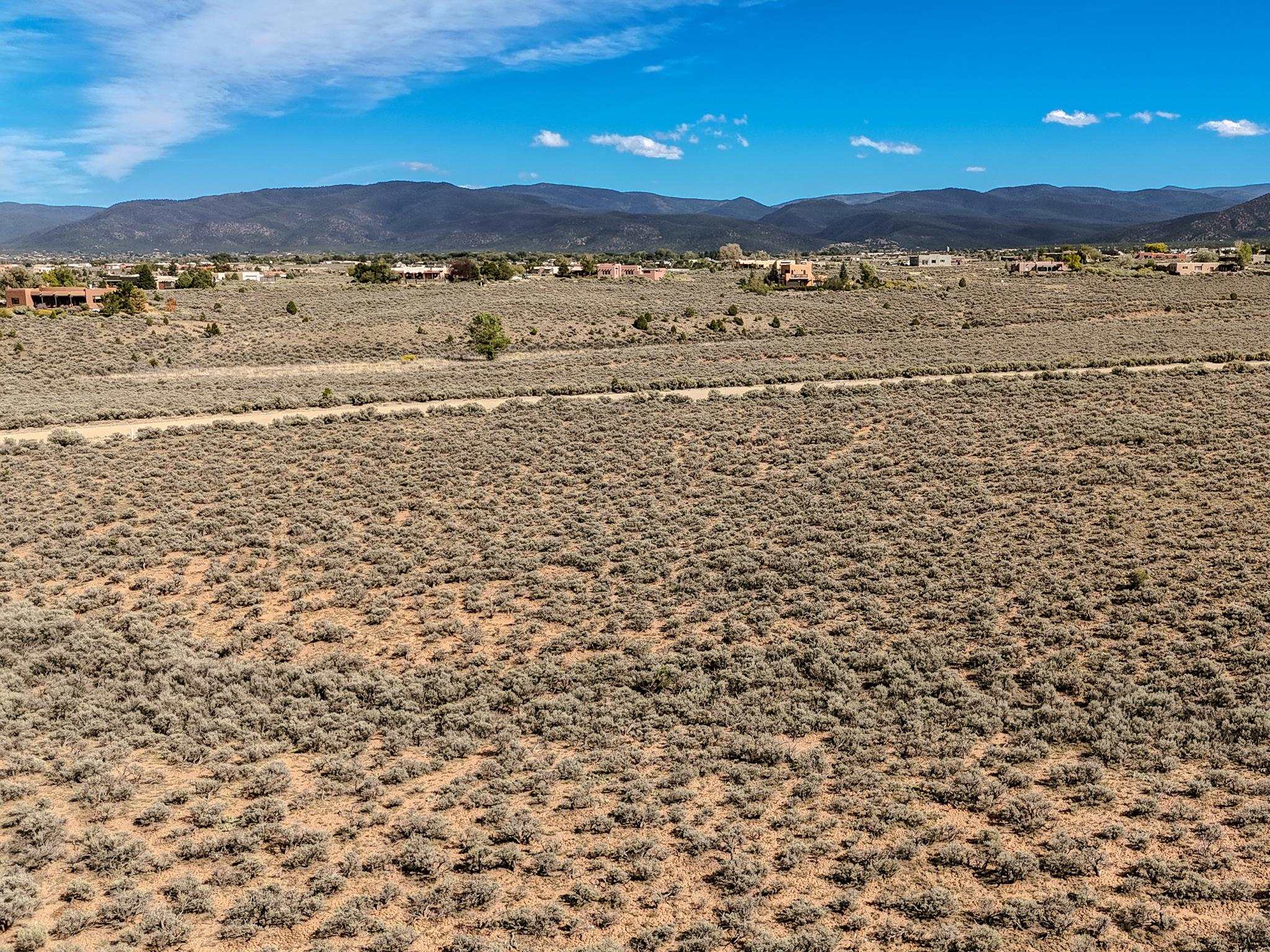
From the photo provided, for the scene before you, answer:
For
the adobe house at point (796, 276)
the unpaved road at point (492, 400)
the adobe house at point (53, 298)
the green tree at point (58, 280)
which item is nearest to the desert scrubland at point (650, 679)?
the unpaved road at point (492, 400)

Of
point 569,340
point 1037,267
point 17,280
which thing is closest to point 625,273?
point 569,340

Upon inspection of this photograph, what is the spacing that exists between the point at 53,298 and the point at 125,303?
14759mm

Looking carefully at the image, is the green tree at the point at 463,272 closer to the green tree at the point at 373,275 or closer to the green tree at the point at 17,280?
the green tree at the point at 373,275

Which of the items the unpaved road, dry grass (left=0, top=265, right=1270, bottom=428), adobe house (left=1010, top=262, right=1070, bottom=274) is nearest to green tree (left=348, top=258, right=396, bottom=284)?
dry grass (left=0, top=265, right=1270, bottom=428)

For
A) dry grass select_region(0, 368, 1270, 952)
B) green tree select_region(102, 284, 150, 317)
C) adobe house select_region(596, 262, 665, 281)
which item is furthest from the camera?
adobe house select_region(596, 262, 665, 281)

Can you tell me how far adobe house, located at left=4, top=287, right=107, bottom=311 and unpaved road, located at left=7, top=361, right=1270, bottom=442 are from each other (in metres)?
47.7

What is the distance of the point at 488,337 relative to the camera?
176ft

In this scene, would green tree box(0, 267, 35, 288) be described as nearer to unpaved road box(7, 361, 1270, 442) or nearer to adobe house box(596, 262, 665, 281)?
adobe house box(596, 262, 665, 281)

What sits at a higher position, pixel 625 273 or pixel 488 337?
pixel 625 273

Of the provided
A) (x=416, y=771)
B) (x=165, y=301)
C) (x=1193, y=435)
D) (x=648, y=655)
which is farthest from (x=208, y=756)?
(x=165, y=301)

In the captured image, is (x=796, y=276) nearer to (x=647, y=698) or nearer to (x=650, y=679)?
(x=650, y=679)

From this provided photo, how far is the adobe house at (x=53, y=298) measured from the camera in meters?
71.1

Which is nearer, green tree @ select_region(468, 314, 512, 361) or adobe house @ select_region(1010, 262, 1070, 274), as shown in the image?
green tree @ select_region(468, 314, 512, 361)

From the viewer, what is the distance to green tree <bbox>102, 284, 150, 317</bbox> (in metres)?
63.2
